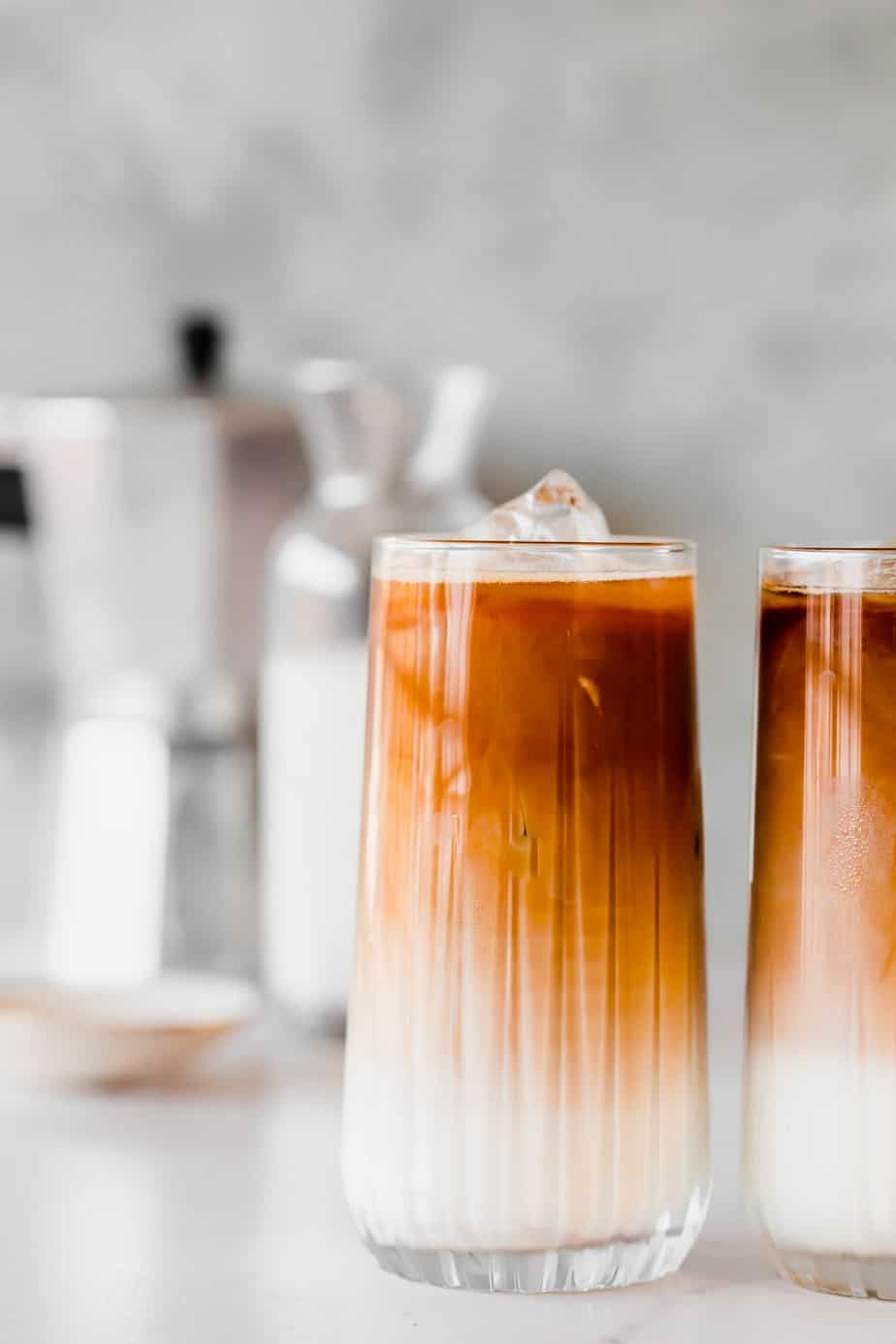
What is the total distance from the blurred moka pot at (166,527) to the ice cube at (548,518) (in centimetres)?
48

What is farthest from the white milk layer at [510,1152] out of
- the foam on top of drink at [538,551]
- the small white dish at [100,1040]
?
the small white dish at [100,1040]

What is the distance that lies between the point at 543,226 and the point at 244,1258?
2.44 ft

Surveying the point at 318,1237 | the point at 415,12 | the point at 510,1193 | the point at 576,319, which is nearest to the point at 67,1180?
the point at 318,1237

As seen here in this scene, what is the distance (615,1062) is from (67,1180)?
283mm

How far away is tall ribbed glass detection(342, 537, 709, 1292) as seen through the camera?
525 millimetres

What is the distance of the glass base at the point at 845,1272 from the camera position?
0.54 m

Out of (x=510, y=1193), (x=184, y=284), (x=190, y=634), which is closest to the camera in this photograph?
(x=510, y=1193)

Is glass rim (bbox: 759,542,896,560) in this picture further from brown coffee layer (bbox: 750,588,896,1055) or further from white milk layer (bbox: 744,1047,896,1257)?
white milk layer (bbox: 744,1047,896,1257)

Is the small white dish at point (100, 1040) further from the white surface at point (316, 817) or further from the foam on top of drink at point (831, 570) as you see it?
the foam on top of drink at point (831, 570)

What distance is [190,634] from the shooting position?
107 centimetres

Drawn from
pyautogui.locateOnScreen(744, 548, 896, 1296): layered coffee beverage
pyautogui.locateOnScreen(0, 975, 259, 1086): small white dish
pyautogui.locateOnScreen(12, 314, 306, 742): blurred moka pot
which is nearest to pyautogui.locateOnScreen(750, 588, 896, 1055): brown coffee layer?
pyautogui.locateOnScreen(744, 548, 896, 1296): layered coffee beverage

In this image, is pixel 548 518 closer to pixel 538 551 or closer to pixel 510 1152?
pixel 538 551

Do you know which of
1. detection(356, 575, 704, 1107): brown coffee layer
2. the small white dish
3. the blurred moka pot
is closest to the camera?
detection(356, 575, 704, 1107): brown coffee layer

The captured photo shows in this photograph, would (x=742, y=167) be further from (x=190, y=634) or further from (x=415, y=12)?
(x=190, y=634)
